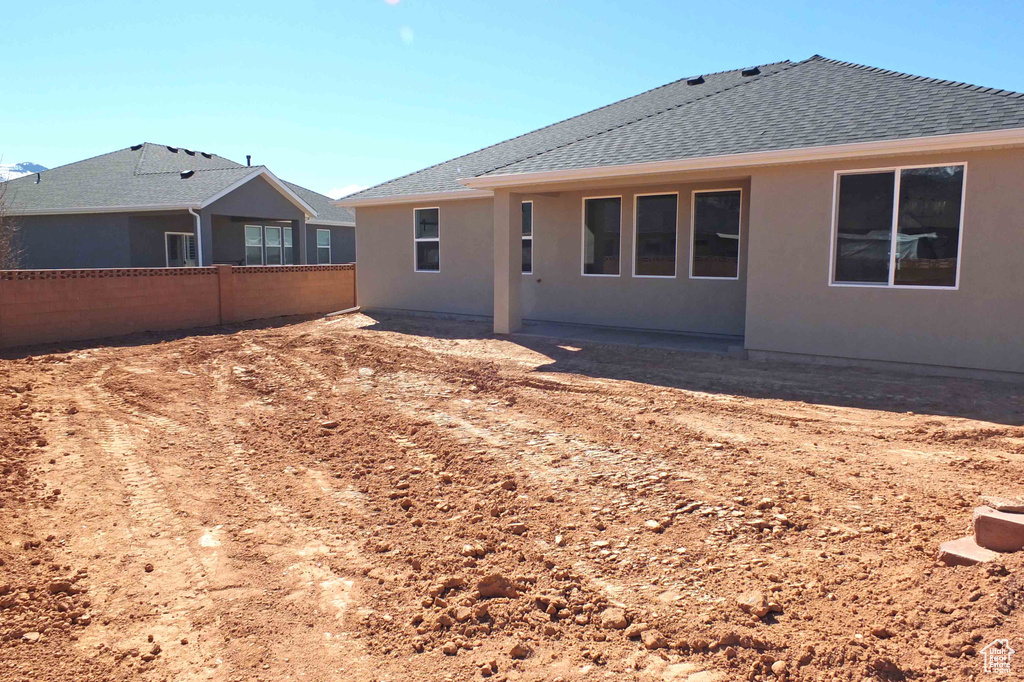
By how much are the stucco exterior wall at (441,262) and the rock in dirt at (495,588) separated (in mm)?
12539

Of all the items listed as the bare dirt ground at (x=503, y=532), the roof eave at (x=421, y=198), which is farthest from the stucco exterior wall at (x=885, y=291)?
the roof eave at (x=421, y=198)

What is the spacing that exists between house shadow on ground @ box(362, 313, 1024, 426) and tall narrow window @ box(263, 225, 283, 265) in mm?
16702

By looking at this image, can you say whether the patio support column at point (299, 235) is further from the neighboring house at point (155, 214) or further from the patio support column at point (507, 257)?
the patio support column at point (507, 257)

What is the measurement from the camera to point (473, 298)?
1669 centimetres

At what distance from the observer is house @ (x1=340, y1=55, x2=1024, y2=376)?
9.30 metres

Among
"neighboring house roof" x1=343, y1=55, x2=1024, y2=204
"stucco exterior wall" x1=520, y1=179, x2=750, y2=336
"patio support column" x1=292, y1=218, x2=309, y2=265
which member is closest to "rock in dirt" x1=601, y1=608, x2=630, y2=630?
"neighboring house roof" x1=343, y1=55, x2=1024, y2=204

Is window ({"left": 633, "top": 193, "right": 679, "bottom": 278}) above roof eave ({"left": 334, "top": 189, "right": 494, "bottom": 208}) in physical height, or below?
below

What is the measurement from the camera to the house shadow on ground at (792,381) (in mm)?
8141

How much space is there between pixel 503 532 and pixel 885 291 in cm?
762

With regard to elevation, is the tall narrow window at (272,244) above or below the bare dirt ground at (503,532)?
above

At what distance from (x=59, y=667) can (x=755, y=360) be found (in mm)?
9748

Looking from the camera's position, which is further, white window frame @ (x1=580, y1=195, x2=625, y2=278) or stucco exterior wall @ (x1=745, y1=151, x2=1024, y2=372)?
white window frame @ (x1=580, y1=195, x2=625, y2=278)

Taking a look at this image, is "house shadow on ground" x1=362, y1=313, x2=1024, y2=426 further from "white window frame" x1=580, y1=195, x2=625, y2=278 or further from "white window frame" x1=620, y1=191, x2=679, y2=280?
"white window frame" x1=580, y1=195, x2=625, y2=278

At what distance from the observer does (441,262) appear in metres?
17.1
